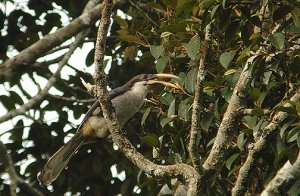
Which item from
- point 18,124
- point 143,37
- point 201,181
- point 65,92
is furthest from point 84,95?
point 201,181

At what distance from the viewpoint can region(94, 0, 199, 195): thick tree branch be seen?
372 centimetres

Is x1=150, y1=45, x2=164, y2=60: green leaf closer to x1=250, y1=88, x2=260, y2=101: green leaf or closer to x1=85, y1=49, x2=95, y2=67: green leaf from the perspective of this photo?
x1=250, y1=88, x2=260, y2=101: green leaf

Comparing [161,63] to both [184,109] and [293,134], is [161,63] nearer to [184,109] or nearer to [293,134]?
[184,109]

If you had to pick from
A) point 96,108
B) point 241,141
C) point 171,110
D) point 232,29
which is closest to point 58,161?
point 96,108

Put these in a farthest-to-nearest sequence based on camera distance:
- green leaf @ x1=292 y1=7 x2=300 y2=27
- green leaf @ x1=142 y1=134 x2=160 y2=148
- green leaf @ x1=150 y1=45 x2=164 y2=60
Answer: green leaf @ x1=150 y1=45 x2=164 y2=60 < green leaf @ x1=142 y1=134 x2=160 y2=148 < green leaf @ x1=292 y1=7 x2=300 y2=27

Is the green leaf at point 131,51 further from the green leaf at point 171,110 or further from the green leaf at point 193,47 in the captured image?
the green leaf at point 193,47

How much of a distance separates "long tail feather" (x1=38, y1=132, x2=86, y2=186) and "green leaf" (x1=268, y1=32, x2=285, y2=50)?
6.84 feet

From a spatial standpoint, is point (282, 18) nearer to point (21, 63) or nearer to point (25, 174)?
point (21, 63)

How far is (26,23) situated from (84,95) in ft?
3.03

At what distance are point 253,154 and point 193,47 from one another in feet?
2.32

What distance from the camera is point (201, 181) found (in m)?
3.69

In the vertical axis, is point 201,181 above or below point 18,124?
above

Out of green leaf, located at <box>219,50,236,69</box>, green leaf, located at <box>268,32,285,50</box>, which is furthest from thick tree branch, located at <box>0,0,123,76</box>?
green leaf, located at <box>268,32,285,50</box>

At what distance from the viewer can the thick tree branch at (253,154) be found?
12.9ft
